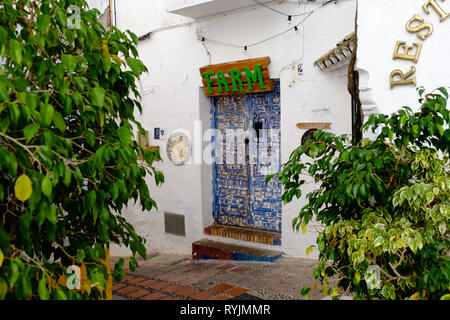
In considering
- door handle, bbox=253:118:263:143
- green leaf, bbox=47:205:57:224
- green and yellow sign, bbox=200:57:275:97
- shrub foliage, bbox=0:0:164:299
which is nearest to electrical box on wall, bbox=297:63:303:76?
green and yellow sign, bbox=200:57:275:97

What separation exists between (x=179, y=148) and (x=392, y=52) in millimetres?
4337

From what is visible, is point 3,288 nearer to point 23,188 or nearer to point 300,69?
point 23,188

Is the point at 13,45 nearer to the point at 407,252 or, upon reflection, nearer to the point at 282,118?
the point at 407,252

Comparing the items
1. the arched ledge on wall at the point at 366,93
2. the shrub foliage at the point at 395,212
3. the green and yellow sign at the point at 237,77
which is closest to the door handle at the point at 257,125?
the green and yellow sign at the point at 237,77

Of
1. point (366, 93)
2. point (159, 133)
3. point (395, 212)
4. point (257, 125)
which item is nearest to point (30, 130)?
point (395, 212)

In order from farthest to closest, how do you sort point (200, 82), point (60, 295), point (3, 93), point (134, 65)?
point (200, 82)
point (134, 65)
point (60, 295)
point (3, 93)

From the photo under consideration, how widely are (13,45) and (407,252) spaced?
2.59 metres

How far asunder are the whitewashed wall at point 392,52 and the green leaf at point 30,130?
2772mm

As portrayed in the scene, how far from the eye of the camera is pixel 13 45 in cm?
204

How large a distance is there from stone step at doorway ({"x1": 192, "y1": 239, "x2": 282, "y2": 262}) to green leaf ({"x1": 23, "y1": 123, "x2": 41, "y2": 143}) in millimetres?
4677

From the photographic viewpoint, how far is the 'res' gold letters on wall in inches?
137

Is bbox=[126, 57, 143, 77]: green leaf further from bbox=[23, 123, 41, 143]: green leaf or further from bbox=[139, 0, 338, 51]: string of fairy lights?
bbox=[139, 0, 338, 51]: string of fairy lights

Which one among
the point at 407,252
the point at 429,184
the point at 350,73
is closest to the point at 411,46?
the point at 350,73

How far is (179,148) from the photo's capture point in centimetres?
729
